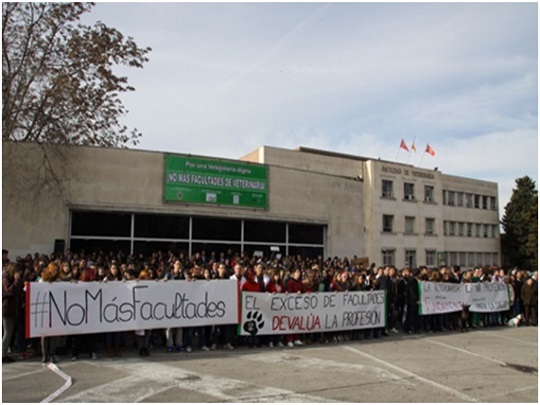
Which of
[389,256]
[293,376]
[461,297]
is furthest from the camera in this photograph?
[389,256]

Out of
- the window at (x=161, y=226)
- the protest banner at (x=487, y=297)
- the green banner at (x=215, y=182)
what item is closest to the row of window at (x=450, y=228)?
the green banner at (x=215, y=182)

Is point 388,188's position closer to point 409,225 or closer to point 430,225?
point 409,225

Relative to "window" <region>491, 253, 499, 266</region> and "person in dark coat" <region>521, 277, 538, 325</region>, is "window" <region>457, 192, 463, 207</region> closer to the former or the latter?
"window" <region>491, 253, 499, 266</region>

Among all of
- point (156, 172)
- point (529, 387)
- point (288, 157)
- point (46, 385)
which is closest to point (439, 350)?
point (529, 387)

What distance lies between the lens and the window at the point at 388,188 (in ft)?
135

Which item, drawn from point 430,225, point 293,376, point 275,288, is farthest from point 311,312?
point 430,225

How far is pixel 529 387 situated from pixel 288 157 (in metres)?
32.9

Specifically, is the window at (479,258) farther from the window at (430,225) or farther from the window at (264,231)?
the window at (264,231)

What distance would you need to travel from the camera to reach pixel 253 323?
12078 mm

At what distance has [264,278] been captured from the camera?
1296 centimetres

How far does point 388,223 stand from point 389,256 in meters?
2.67

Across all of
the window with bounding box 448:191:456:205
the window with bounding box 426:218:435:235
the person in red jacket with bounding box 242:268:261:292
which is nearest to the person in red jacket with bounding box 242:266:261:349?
the person in red jacket with bounding box 242:268:261:292

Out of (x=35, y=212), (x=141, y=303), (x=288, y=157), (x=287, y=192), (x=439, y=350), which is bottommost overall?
(x=439, y=350)

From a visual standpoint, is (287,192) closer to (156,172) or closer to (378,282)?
(156,172)
